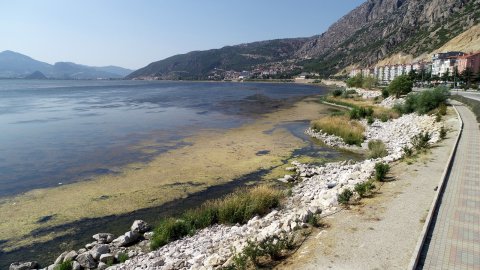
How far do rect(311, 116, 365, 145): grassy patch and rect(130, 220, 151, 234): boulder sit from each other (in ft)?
64.3

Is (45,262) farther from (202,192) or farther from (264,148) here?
(264,148)

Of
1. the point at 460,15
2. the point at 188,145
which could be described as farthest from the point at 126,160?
the point at 460,15

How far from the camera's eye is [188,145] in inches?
1234

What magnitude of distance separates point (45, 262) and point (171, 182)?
8.72 metres

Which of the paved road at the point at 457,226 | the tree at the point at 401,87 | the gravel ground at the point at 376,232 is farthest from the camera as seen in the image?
the tree at the point at 401,87

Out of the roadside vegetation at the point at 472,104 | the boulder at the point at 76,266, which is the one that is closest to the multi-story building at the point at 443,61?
the roadside vegetation at the point at 472,104

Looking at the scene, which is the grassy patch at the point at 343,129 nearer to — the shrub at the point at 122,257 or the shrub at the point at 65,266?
the shrub at the point at 122,257

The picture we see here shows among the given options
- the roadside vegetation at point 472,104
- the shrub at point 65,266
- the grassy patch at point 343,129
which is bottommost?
the shrub at point 65,266

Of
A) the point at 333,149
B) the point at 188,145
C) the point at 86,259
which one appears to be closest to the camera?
the point at 86,259

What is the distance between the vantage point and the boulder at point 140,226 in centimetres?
1399

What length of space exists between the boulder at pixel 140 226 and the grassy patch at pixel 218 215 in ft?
1.75

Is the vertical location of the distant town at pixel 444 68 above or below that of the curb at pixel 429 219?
above

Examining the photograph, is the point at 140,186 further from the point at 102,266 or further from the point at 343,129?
the point at 343,129

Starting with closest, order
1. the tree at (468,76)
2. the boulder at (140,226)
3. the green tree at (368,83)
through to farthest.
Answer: the boulder at (140,226) < the tree at (468,76) < the green tree at (368,83)
